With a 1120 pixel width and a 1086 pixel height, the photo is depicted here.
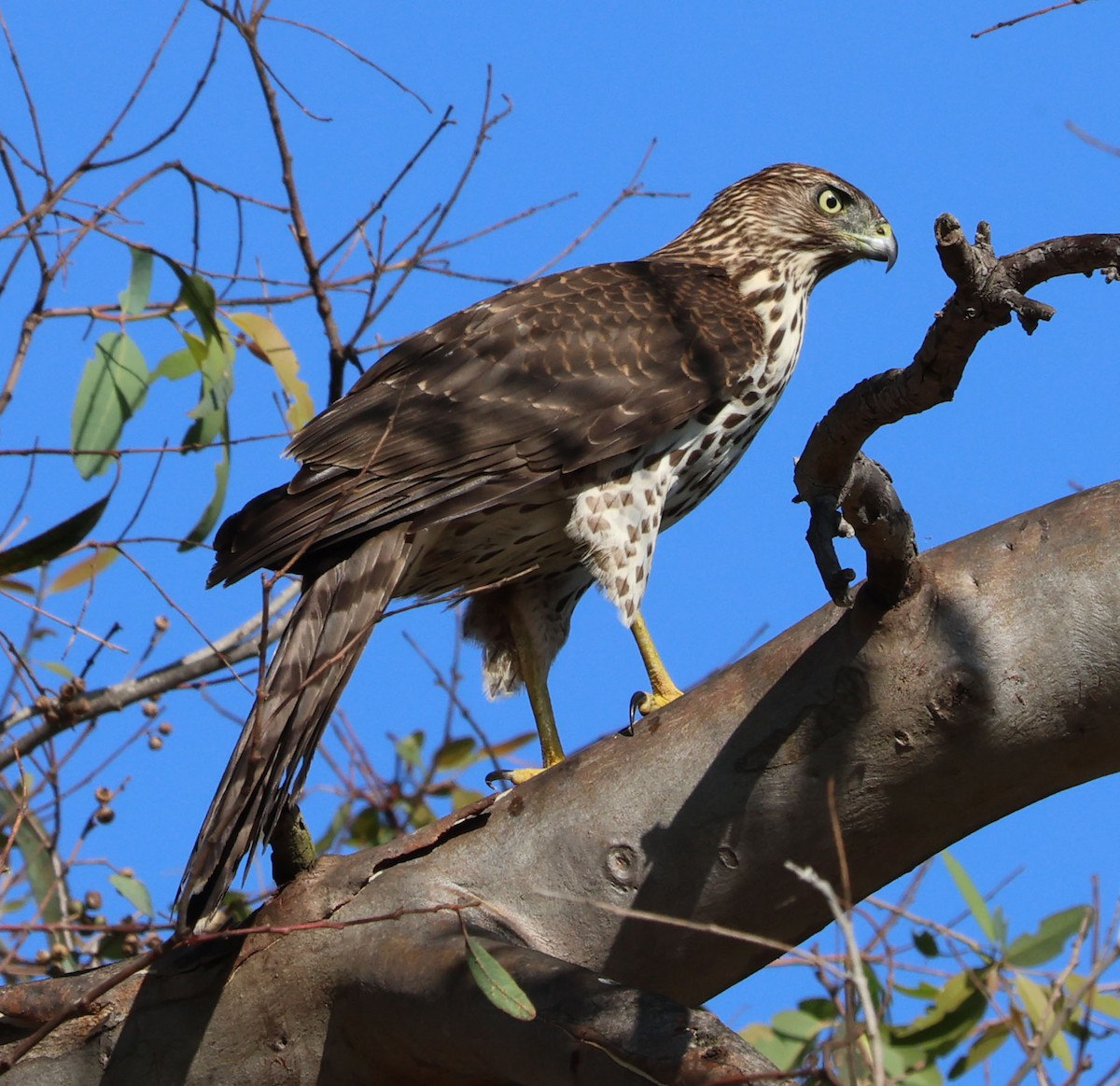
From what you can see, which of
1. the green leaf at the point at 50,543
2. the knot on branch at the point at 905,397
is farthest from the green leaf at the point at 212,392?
the knot on branch at the point at 905,397

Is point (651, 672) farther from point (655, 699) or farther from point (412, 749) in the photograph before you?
point (412, 749)

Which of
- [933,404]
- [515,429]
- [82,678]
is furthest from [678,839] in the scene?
[82,678]

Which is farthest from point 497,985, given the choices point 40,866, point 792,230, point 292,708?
point 792,230

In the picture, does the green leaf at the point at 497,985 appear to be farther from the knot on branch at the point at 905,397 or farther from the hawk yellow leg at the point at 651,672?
the hawk yellow leg at the point at 651,672

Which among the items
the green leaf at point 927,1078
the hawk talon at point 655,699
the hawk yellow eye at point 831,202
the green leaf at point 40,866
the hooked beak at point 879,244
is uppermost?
the hawk yellow eye at point 831,202

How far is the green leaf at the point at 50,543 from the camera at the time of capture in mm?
3709

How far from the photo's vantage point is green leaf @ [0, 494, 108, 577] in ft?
12.2

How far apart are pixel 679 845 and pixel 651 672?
1.05 m

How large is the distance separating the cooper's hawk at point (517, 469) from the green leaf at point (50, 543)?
424 mm

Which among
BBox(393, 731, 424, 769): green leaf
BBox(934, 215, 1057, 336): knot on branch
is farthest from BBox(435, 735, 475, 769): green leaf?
BBox(934, 215, 1057, 336): knot on branch

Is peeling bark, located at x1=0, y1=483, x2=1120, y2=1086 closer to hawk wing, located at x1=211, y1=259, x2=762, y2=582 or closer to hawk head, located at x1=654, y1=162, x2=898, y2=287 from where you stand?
hawk wing, located at x1=211, y1=259, x2=762, y2=582

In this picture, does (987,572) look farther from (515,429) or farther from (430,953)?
(515,429)

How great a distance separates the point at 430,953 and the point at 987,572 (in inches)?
43.5

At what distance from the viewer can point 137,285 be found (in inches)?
174
